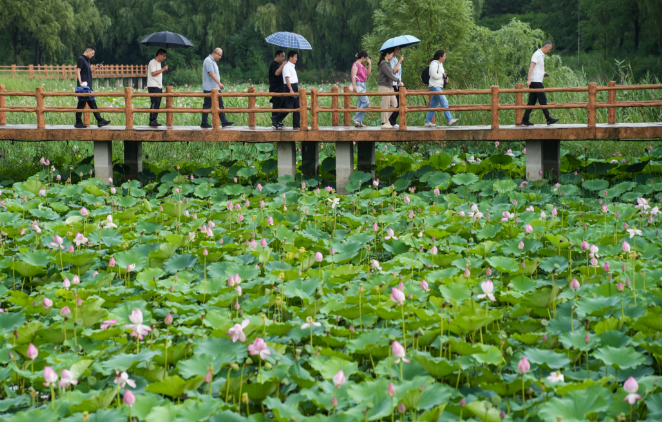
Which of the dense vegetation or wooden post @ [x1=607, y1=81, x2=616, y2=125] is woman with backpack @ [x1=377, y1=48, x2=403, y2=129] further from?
the dense vegetation

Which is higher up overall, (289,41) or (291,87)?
(289,41)

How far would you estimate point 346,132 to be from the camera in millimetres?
10633

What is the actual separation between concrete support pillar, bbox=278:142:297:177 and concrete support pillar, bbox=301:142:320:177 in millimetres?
377

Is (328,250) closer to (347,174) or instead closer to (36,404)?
(36,404)

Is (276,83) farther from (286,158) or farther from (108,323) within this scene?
(108,323)

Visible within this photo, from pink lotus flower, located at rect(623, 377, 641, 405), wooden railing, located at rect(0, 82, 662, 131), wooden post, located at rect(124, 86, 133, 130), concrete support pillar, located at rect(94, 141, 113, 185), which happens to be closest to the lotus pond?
pink lotus flower, located at rect(623, 377, 641, 405)

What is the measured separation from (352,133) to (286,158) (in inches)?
43.1

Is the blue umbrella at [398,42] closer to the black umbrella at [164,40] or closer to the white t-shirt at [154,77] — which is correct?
the black umbrella at [164,40]

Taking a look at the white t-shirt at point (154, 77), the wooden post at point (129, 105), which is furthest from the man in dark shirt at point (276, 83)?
the wooden post at point (129, 105)

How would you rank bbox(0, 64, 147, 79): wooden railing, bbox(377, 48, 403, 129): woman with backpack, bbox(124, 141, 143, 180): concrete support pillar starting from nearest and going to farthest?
bbox(377, 48, 403, 129): woman with backpack → bbox(124, 141, 143, 180): concrete support pillar → bbox(0, 64, 147, 79): wooden railing

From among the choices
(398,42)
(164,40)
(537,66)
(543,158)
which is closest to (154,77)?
(164,40)

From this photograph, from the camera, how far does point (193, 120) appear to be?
51.5ft

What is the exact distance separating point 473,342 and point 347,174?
6840mm

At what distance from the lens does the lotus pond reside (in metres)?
3.27
